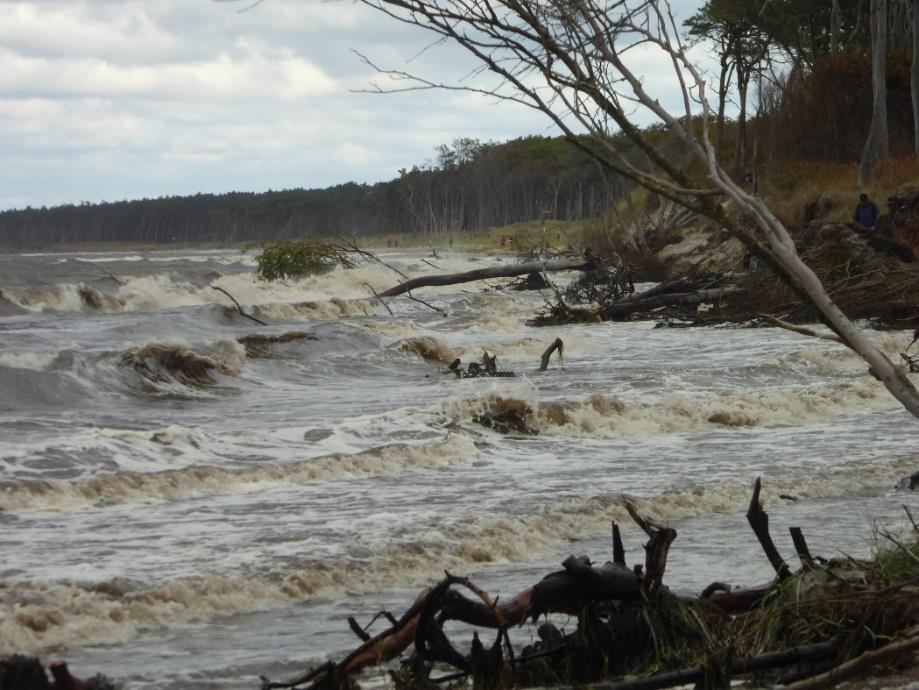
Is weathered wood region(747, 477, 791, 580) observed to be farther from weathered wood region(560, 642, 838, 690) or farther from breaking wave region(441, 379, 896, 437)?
breaking wave region(441, 379, 896, 437)

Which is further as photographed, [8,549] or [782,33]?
[782,33]

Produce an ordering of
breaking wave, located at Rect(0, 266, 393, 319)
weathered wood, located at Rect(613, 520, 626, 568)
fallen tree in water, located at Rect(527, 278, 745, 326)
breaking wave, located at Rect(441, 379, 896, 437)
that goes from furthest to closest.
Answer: breaking wave, located at Rect(0, 266, 393, 319) → fallen tree in water, located at Rect(527, 278, 745, 326) → breaking wave, located at Rect(441, 379, 896, 437) → weathered wood, located at Rect(613, 520, 626, 568)

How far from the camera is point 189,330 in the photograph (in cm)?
2725

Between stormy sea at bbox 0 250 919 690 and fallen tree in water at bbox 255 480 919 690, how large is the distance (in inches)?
51.8

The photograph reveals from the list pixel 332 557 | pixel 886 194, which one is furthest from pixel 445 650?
pixel 886 194

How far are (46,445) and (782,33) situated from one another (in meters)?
31.7

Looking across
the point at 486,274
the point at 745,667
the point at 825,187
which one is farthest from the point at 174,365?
the point at 825,187

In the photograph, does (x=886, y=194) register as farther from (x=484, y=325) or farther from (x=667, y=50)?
(x=667, y=50)

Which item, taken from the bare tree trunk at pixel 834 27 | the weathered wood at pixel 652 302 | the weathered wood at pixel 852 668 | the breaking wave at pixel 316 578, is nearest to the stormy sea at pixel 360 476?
the breaking wave at pixel 316 578

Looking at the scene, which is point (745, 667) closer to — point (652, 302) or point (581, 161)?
point (652, 302)

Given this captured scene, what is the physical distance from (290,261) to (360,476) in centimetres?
2827

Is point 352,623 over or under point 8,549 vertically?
over

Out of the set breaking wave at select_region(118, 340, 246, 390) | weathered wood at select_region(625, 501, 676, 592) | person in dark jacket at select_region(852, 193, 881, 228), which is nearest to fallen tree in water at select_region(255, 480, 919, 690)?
weathered wood at select_region(625, 501, 676, 592)

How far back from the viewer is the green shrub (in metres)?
37.2
